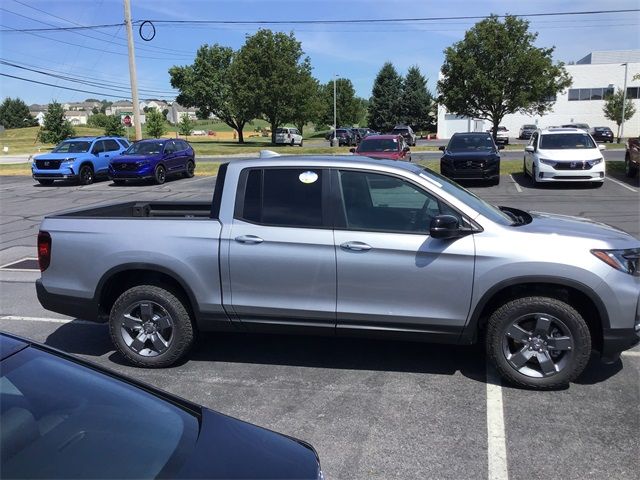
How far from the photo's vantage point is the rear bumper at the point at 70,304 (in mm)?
4875

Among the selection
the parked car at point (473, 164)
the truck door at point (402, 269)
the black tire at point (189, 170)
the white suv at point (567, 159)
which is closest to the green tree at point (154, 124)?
the black tire at point (189, 170)

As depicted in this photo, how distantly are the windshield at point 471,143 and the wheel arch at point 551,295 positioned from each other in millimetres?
15486

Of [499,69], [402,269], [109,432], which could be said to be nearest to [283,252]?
[402,269]

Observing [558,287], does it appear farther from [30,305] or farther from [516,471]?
[30,305]

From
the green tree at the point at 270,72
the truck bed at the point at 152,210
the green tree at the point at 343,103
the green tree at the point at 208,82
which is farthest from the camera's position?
the green tree at the point at 343,103

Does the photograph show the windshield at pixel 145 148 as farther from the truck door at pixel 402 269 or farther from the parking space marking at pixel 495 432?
the parking space marking at pixel 495 432

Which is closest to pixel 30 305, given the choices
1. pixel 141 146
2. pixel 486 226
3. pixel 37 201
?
pixel 486 226

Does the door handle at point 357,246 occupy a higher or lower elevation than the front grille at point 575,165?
higher

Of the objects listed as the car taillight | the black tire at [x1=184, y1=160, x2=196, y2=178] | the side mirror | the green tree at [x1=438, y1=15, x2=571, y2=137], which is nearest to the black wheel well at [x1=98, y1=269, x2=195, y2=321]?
the car taillight

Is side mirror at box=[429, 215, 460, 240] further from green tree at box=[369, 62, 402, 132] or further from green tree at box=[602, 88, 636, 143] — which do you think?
green tree at box=[369, 62, 402, 132]

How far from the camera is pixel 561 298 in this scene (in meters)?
4.25

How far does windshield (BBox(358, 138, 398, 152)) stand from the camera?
750 inches

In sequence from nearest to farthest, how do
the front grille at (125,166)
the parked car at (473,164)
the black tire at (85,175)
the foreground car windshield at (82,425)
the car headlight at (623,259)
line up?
the foreground car windshield at (82,425) < the car headlight at (623,259) < the parked car at (473,164) < the front grille at (125,166) < the black tire at (85,175)

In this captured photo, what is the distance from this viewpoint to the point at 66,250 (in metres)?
4.88
